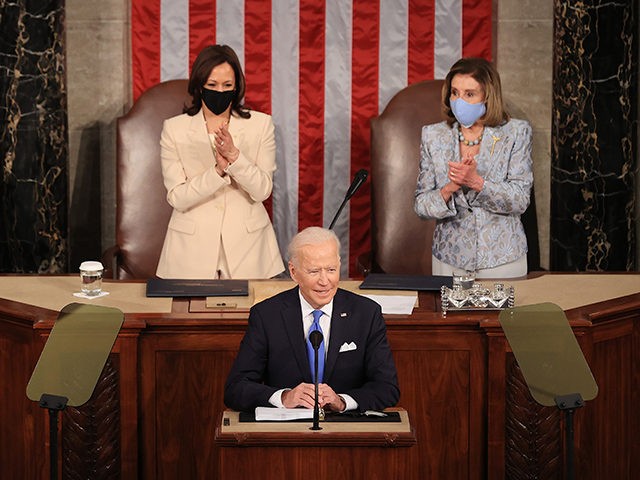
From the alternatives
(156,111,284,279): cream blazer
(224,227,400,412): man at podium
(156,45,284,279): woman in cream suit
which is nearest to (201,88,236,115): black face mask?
(156,45,284,279): woman in cream suit

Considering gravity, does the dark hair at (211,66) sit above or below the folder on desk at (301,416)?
above

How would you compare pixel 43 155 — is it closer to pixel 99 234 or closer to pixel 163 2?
pixel 99 234

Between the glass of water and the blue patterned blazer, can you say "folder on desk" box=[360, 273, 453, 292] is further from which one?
the glass of water

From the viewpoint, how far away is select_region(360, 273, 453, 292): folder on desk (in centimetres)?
498

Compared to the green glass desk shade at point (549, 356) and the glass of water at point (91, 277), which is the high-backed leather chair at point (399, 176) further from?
the green glass desk shade at point (549, 356)

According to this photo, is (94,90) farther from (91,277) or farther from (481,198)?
(481,198)

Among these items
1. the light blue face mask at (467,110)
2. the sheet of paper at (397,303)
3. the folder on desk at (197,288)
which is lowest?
the sheet of paper at (397,303)

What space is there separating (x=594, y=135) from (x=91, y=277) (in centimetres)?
294

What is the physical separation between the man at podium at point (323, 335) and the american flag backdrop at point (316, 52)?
9.74ft

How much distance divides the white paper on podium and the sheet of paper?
1147 mm

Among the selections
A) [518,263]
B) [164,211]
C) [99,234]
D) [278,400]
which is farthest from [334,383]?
[99,234]

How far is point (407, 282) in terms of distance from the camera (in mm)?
5059

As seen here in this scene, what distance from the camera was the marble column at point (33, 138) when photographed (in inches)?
251

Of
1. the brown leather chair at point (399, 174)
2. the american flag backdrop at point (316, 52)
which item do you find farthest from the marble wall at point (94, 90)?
the brown leather chair at point (399, 174)
